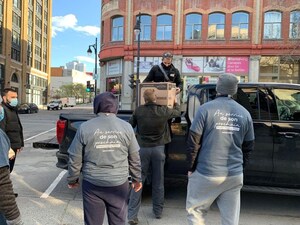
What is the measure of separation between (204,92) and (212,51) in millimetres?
25030

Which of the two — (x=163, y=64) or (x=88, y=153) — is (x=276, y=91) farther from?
(x=88, y=153)

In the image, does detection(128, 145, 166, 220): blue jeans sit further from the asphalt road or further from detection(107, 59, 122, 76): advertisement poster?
detection(107, 59, 122, 76): advertisement poster

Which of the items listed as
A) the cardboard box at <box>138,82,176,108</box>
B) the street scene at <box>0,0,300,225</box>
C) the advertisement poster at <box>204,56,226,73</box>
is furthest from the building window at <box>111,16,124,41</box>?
the cardboard box at <box>138,82,176,108</box>

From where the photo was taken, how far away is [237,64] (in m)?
29.0

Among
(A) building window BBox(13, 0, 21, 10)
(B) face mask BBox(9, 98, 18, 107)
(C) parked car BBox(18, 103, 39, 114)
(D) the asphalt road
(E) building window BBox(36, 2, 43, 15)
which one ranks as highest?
(E) building window BBox(36, 2, 43, 15)

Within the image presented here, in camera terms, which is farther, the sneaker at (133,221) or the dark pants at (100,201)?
the sneaker at (133,221)

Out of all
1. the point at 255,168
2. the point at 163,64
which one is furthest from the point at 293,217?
the point at 163,64

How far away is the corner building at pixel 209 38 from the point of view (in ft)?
93.0

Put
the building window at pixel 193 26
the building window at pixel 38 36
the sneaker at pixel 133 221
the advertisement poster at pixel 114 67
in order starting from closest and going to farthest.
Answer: the sneaker at pixel 133 221, the building window at pixel 193 26, the advertisement poster at pixel 114 67, the building window at pixel 38 36

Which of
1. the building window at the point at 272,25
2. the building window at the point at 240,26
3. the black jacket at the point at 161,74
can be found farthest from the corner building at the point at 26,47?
the black jacket at the point at 161,74

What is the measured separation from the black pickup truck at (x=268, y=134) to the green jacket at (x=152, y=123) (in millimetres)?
503

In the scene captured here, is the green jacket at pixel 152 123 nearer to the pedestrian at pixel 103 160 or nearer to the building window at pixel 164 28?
the pedestrian at pixel 103 160

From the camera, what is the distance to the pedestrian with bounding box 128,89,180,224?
4668 millimetres

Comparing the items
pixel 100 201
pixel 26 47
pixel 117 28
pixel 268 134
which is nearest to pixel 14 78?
pixel 26 47
